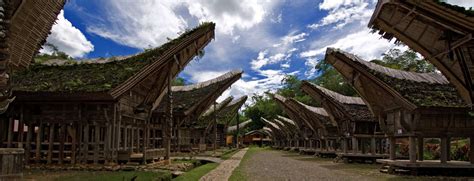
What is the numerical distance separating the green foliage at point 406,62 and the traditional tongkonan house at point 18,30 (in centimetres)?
4467

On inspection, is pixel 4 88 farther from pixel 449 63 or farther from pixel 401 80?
pixel 401 80

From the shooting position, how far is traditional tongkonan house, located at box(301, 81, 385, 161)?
72.7ft

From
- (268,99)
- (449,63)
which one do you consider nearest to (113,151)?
(449,63)

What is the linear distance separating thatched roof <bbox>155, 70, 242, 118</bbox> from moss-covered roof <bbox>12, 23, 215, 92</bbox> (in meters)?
7.90

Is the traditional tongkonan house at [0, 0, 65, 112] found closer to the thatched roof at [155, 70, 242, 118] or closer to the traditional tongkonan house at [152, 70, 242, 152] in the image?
the traditional tongkonan house at [152, 70, 242, 152]

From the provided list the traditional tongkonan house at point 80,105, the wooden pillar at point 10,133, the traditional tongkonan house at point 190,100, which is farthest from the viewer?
the traditional tongkonan house at point 190,100

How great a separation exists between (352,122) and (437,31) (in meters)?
13.3

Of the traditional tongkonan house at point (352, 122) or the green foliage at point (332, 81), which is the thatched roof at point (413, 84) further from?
the green foliage at point (332, 81)

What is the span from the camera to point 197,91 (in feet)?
91.6

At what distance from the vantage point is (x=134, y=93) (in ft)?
56.7

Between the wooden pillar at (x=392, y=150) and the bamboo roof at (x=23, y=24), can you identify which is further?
the wooden pillar at (x=392, y=150)

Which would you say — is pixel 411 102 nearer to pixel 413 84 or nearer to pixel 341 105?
pixel 413 84

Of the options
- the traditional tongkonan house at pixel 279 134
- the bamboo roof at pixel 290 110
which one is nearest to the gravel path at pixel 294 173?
the bamboo roof at pixel 290 110

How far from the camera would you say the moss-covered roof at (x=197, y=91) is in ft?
83.1
